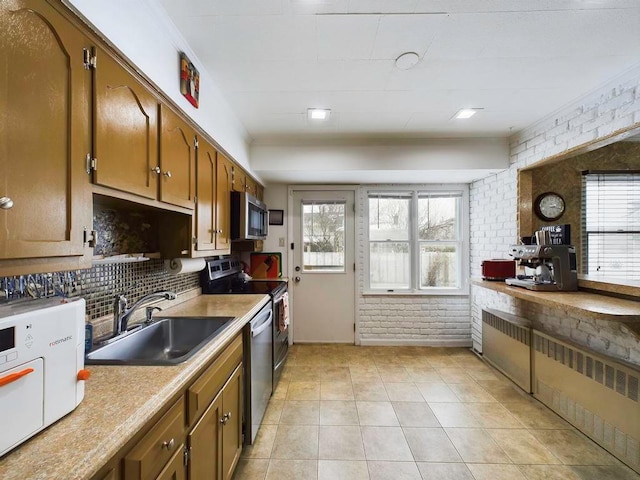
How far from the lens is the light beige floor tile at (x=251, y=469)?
5.67 ft

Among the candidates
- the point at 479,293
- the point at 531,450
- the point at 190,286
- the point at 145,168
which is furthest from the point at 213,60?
the point at 479,293

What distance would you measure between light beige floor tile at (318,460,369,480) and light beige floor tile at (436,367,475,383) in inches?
58.4

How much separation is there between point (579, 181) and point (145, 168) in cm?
370

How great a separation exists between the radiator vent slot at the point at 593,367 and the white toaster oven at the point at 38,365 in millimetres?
2725

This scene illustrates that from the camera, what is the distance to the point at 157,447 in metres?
0.92

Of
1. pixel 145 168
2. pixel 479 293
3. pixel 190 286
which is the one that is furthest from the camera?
pixel 479 293

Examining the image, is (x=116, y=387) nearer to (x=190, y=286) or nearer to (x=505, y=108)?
(x=190, y=286)

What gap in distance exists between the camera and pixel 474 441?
6.69 feet

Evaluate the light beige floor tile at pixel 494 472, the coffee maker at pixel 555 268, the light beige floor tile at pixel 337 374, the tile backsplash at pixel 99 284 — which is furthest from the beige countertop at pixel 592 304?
the tile backsplash at pixel 99 284

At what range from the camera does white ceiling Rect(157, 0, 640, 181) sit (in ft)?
4.76

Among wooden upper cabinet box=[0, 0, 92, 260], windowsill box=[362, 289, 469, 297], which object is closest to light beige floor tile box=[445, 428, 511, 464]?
windowsill box=[362, 289, 469, 297]

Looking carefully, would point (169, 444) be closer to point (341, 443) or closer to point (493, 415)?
point (341, 443)

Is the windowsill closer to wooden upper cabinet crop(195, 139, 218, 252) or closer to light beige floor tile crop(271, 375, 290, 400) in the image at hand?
light beige floor tile crop(271, 375, 290, 400)

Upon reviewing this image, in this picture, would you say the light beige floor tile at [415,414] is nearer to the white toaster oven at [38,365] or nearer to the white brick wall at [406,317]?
the white brick wall at [406,317]
